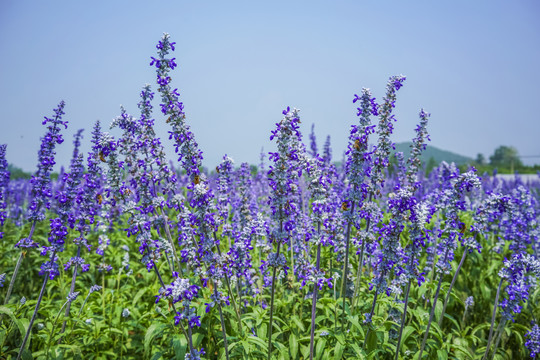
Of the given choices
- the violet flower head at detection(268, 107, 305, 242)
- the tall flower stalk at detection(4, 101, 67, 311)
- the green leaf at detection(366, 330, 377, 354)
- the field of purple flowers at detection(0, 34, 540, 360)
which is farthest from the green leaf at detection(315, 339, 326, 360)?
the tall flower stalk at detection(4, 101, 67, 311)

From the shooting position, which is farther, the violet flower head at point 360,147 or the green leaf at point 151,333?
the green leaf at point 151,333

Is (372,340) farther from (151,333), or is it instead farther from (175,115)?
(175,115)

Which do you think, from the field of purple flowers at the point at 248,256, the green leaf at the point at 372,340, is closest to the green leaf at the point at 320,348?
the field of purple flowers at the point at 248,256

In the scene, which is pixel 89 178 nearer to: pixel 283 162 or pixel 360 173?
pixel 283 162

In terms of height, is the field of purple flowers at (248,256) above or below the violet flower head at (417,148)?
below

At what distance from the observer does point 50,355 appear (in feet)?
16.0

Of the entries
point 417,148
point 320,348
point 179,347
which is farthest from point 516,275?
point 179,347

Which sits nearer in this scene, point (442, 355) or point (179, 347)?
point (179, 347)

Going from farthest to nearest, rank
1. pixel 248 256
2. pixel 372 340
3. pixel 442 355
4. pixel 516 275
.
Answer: pixel 248 256 → pixel 516 275 → pixel 372 340 → pixel 442 355

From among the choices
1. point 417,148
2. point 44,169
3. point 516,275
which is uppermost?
point 417,148

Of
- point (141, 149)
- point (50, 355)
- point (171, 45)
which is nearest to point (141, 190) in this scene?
point (141, 149)

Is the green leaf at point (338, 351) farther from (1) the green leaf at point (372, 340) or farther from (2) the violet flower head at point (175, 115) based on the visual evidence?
(2) the violet flower head at point (175, 115)

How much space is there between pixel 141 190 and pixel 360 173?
2857 mm

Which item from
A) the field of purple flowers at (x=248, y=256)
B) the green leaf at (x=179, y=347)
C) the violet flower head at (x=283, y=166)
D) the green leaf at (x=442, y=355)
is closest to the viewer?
the violet flower head at (x=283, y=166)
